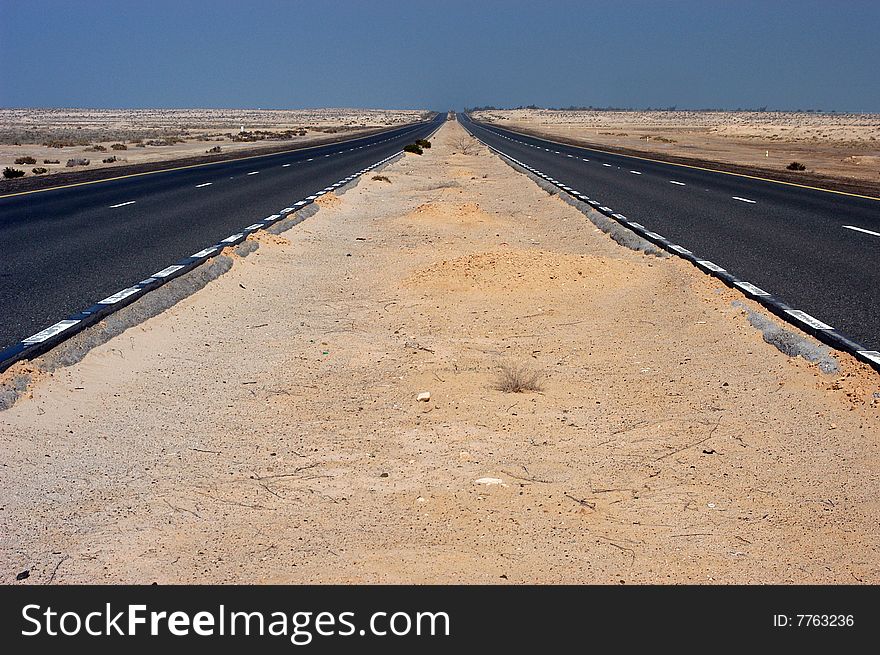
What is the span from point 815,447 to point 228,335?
5375mm

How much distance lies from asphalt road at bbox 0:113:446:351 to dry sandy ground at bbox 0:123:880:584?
4.05ft

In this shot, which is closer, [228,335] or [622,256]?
[228,335]

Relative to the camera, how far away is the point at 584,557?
13.9 ft

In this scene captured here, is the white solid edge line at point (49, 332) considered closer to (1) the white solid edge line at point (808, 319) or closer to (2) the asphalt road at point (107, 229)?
(2) the asphalt road at point (107, 229)

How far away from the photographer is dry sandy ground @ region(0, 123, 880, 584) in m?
4.23

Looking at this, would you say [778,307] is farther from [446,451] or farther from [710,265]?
[446,451]

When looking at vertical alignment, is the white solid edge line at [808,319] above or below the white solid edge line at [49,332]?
above

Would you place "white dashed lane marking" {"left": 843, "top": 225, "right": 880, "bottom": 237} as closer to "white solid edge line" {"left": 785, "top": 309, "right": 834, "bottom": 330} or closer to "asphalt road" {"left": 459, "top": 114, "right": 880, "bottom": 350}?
"asphalt road" {"left": 459, "top": 114, "right": 880, "bottom": 350}

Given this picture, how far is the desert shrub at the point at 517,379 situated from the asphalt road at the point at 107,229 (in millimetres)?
3901

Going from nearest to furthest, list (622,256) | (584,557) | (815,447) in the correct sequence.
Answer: (584,557) → (815,447) → (622,256)

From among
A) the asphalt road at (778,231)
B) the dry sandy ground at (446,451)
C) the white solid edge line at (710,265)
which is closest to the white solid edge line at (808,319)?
the asphalt road at (778,231)

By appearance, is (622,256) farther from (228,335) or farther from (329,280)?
(228,335)

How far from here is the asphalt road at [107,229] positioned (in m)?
9.31

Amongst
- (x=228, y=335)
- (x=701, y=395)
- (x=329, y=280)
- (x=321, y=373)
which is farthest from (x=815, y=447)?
(x=329, y=280)
